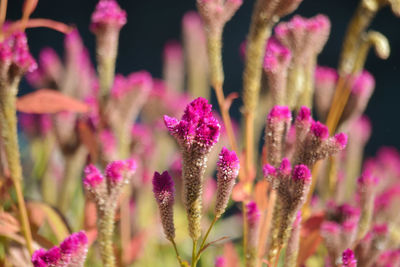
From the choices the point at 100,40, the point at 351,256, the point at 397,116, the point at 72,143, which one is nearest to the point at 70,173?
the point at 72,143

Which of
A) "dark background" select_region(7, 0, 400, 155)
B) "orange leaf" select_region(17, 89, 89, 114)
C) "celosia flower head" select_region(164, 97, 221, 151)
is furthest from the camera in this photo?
"dark background" select_region(7, 0, 400, 155)

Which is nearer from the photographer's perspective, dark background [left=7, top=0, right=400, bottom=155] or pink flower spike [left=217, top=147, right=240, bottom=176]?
pink flower spike [left=217, top=147, right=240, bottom=176]

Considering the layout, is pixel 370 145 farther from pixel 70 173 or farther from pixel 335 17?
pixel 70 173

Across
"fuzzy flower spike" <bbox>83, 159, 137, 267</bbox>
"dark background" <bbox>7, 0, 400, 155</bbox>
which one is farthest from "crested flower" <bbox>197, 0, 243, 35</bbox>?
"dark background" <bbox>7, 0, 400, 155</bbox>

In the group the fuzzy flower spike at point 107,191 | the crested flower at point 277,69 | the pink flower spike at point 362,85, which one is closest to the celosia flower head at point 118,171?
the fuzzy flower spike at point 107,191

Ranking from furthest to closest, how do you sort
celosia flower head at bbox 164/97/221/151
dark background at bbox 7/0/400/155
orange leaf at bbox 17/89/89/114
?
dark background at bbox 7/0/400/155 < orange leaf at bbox 17/89/89/114 < celosia flower head at bbox 164/97/221/151

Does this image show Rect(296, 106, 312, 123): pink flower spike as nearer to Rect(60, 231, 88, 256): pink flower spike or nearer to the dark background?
Rect(60, 231, 88, 256): pink flower spike
